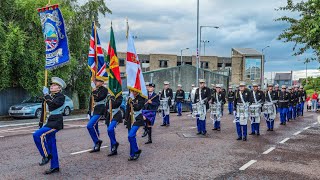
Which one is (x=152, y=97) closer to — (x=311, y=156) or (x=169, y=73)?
(x=311, y=156)

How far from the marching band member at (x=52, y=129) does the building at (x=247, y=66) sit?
214 feet

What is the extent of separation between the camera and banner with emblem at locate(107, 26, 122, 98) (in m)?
10.4

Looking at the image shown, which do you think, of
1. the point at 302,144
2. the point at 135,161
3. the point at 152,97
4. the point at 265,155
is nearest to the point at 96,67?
the point at 152,97

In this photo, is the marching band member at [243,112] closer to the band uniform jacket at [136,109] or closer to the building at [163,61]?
the band uniform jacket at [136,109]

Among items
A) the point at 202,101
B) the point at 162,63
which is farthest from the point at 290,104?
the point at 162,63

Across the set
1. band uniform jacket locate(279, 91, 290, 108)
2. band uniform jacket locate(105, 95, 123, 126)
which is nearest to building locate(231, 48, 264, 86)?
band uniform jacket locate(279, 91, 290, 108)

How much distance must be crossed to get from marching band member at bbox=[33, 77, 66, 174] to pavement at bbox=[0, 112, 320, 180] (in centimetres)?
33

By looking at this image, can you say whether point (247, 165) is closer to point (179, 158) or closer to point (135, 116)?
point (179, 158)

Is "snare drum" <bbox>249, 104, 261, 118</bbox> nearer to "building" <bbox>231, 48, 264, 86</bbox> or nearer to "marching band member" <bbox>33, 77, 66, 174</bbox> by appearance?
"marching band member" <bbox>33, 77, 66, 174</bbox>

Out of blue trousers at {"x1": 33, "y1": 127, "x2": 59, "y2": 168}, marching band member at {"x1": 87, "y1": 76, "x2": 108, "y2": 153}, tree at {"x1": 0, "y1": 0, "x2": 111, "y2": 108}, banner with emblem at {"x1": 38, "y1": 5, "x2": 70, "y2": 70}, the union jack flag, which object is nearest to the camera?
blue trousers at {"x1": 33, "y1": 127, "x2": 59, "y2": 168}

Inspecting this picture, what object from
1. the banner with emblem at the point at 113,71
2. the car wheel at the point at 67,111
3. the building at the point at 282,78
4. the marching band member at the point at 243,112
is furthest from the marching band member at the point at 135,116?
the building at the point at 282,78

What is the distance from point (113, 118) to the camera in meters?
10.0

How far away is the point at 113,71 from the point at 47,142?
126 inches

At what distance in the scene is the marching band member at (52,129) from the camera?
8039mm
